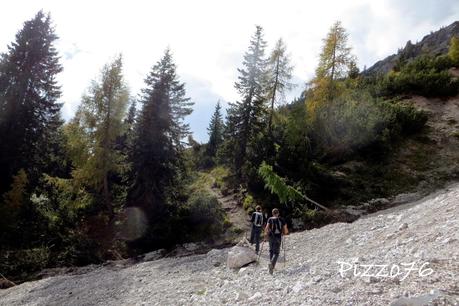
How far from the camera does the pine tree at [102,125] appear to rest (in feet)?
87.4

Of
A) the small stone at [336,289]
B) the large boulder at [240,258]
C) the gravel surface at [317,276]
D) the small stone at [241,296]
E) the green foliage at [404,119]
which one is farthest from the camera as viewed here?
the green foliage at [404,119]

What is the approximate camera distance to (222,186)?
3700cm

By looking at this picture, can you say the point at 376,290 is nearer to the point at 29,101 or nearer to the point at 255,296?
the point at 255,296

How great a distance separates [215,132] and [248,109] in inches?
1714

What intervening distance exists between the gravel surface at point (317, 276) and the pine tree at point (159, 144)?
7174 mm

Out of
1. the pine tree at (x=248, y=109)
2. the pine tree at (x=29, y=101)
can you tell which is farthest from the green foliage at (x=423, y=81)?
the pine tree at (x=29, y=101)

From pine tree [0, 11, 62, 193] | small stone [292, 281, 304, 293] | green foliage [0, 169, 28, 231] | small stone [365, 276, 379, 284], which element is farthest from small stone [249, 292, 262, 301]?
pine tree [0, 11, 62, 193]

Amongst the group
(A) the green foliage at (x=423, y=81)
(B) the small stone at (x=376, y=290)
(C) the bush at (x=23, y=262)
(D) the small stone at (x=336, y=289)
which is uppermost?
(A) the green foliage at (x=423, y=81)

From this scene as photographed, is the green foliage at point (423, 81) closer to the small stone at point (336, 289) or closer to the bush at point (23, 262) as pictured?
the bush at point (23, 262)

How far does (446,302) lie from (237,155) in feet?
97.8

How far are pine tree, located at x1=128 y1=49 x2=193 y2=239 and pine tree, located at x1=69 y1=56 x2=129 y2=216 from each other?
176cm

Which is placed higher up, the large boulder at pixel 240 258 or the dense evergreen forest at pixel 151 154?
the dense evergreen forest at pixel 151 154

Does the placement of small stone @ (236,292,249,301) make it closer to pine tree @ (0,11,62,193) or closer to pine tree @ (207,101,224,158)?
pine tree @ (0,11,62,193)

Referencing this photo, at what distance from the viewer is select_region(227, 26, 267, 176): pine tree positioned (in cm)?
3603
